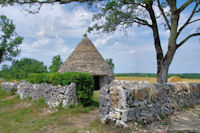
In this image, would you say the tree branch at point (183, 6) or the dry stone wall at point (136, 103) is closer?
the dry stone wall at point (136, 103)

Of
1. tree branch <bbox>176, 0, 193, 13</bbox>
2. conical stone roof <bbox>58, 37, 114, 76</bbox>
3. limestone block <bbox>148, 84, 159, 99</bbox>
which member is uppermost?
tree branch <bbox>176, 0, 193, 13</bbox>

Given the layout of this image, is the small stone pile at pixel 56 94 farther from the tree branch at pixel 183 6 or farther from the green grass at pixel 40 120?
the tree branch at pixel 183 6

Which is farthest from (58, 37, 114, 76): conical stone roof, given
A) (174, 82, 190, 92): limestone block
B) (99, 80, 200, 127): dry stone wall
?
(99, 80, 200, 127): dry stone wall

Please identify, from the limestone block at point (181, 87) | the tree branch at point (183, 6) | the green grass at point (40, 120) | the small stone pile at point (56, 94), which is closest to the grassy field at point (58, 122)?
the green grass at point (40, 120)

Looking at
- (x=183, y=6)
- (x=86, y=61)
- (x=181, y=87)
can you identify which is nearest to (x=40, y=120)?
(x=181, y=87)

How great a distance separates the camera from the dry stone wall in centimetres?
535

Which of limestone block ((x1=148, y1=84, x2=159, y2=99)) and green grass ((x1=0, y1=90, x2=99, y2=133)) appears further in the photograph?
green grass ((x1=0, y1=90, x2=99, y2=133))

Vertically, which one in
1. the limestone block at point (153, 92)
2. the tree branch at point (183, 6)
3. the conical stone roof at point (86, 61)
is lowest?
the limestone block at point (153, 92)

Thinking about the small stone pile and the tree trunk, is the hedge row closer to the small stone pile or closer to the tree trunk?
the small stone pile

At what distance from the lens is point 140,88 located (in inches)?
224

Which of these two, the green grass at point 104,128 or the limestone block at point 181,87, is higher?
the limestone block at point 181,87

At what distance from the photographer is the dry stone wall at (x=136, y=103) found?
5352 millimetres

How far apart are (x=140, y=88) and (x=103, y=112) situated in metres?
1.67

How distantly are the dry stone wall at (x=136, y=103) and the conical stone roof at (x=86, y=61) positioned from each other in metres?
9.36
